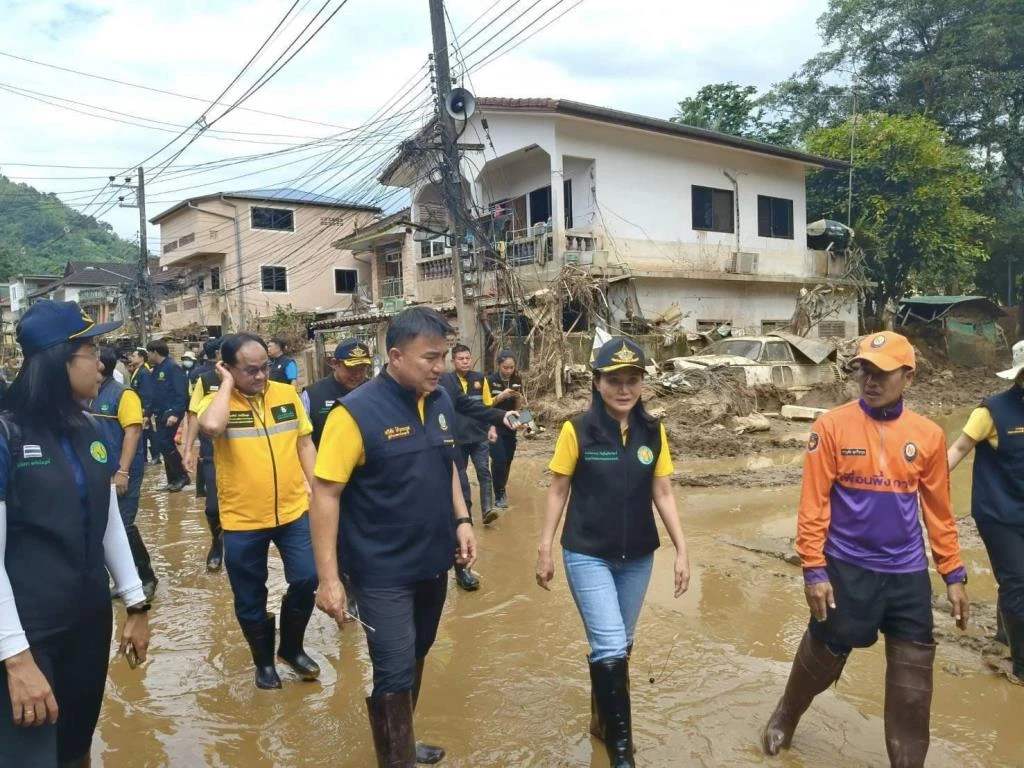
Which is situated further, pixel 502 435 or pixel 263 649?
pixel 502 435

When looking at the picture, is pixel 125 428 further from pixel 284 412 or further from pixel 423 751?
pixel 423 751

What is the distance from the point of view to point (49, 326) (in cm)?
222

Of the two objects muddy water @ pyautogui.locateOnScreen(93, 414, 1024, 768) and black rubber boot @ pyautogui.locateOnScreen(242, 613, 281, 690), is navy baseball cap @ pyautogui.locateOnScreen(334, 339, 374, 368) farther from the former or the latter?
muddy water @ pyautogui.locateOnScreen(93, 414, 1024, 768)

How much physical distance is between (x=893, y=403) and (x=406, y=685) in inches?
89.0

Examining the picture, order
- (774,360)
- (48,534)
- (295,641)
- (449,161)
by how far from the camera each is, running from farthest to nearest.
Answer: (774,360) → (449,161) → (295,641) → (48,534)

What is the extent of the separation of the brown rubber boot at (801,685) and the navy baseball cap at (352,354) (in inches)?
125

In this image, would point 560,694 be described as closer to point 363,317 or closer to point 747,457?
point 747,457

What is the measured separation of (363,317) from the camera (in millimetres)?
23656

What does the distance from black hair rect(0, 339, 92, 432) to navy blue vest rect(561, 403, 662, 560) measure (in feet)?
6.35

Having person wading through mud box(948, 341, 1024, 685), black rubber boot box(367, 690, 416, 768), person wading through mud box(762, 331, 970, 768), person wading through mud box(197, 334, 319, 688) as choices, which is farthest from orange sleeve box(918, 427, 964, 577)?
person wading through mud box(197, 334, 319, 688)

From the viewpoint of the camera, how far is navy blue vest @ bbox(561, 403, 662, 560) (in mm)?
3164

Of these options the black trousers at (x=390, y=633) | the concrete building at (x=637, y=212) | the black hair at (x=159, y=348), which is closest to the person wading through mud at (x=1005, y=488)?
the black trousers at (x=390, y=633)

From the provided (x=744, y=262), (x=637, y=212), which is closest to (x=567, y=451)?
(x=637, y=212)

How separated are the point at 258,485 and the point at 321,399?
50.2 inches
